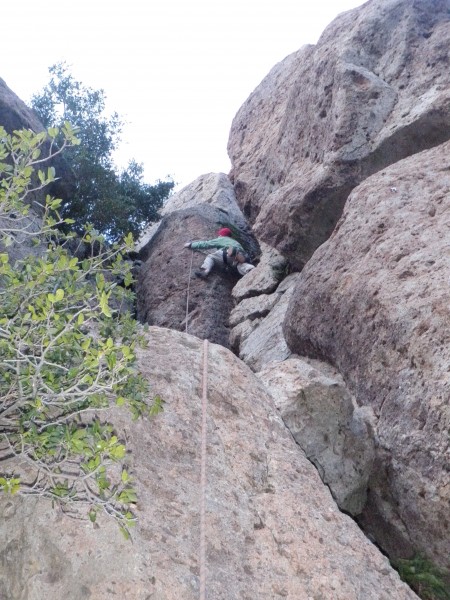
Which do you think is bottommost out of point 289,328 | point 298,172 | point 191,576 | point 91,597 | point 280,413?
point 91,597

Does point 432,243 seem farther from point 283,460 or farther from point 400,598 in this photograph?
point 400,598

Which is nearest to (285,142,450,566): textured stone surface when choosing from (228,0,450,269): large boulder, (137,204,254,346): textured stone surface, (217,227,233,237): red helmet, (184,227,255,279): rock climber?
(228,0,450,269): large boulder

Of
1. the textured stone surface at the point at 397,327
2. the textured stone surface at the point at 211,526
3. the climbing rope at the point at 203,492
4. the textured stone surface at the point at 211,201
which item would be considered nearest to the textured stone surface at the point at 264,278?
the textured stone surface at the point at 211,201

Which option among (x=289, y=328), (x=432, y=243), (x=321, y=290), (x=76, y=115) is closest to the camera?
(x=432, y=243)

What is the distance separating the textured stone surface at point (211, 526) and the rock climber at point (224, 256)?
924 cm

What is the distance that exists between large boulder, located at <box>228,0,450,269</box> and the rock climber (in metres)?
1.34

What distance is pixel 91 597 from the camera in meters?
4.34

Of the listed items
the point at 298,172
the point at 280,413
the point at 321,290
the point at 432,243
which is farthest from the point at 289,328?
the point at 298,172

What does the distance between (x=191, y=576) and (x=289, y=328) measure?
6.28m

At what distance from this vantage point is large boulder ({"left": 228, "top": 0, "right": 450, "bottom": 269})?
12.9m

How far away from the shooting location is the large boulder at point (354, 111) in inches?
508

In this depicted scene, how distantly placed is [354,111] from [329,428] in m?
7.45

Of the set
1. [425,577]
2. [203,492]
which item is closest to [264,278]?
[425,577]

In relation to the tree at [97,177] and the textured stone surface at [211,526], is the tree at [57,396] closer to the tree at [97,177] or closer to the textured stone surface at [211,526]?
the textured stone surface at [211,526]
